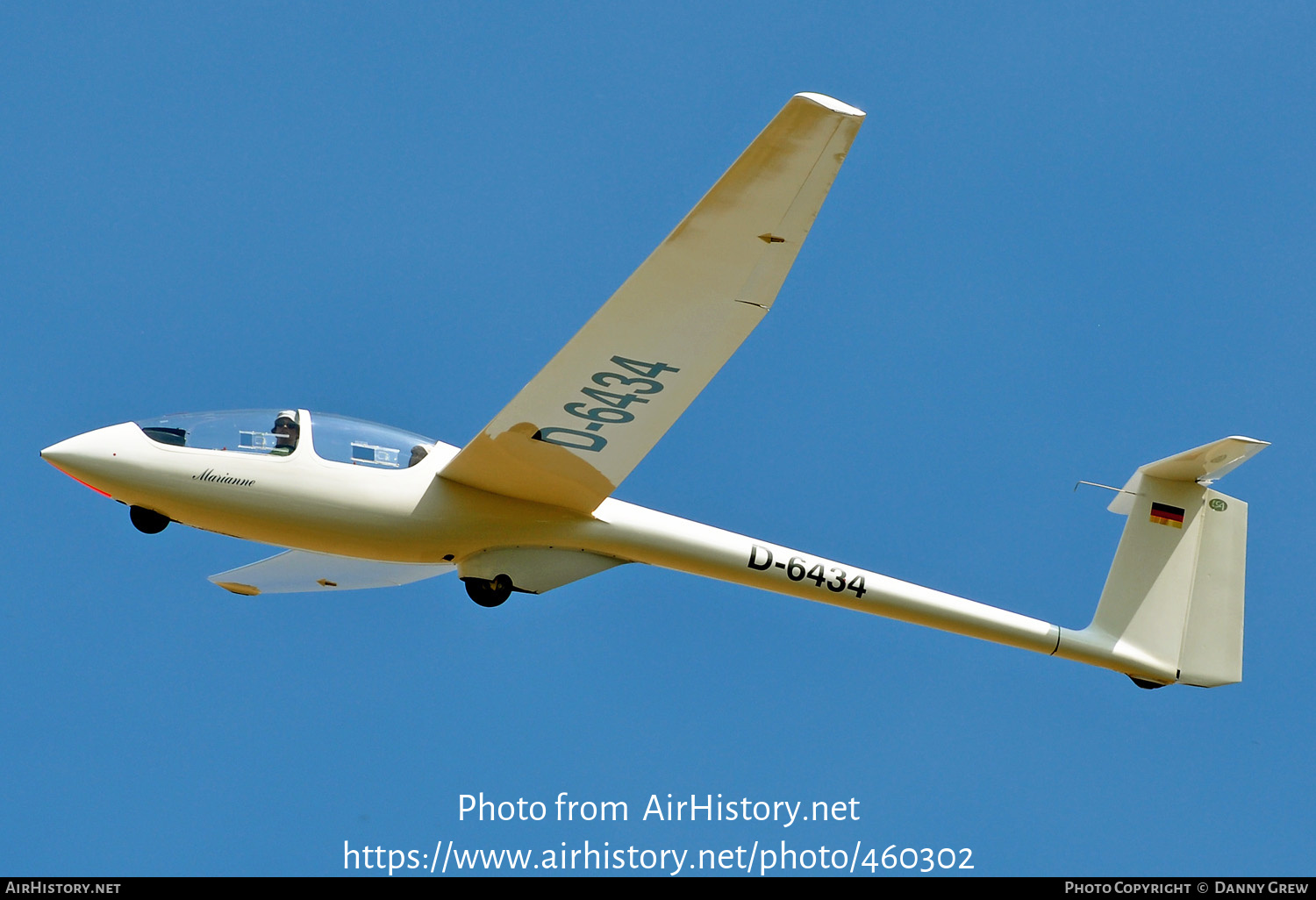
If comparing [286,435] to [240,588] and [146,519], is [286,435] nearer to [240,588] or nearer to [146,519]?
[146,519]

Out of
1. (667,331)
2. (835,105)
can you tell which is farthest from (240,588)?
(835,105)

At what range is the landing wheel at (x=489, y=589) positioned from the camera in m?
12.7

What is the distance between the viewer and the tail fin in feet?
47.5

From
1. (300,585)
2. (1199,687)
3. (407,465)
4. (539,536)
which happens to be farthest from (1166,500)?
(300,585)

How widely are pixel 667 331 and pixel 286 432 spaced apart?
399cm

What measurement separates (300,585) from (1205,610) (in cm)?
1112

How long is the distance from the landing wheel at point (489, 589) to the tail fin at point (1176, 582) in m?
6.59

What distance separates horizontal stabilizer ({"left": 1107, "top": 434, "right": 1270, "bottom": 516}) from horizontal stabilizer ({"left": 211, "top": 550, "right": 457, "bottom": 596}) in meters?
8.73

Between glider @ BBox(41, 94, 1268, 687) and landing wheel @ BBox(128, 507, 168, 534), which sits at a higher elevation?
glider @ BBox(41, 94, 1268, 687)

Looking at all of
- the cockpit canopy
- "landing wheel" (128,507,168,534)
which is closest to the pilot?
the cockpit canopy

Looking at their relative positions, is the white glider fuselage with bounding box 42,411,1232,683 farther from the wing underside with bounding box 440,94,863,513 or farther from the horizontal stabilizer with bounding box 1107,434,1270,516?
the horizontal stabilizer with bounding box 1107,434,1270,516

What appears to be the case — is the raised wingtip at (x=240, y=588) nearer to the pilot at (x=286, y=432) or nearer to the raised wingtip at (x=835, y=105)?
the pilot at (x=286, y=432)

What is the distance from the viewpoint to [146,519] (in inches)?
460
